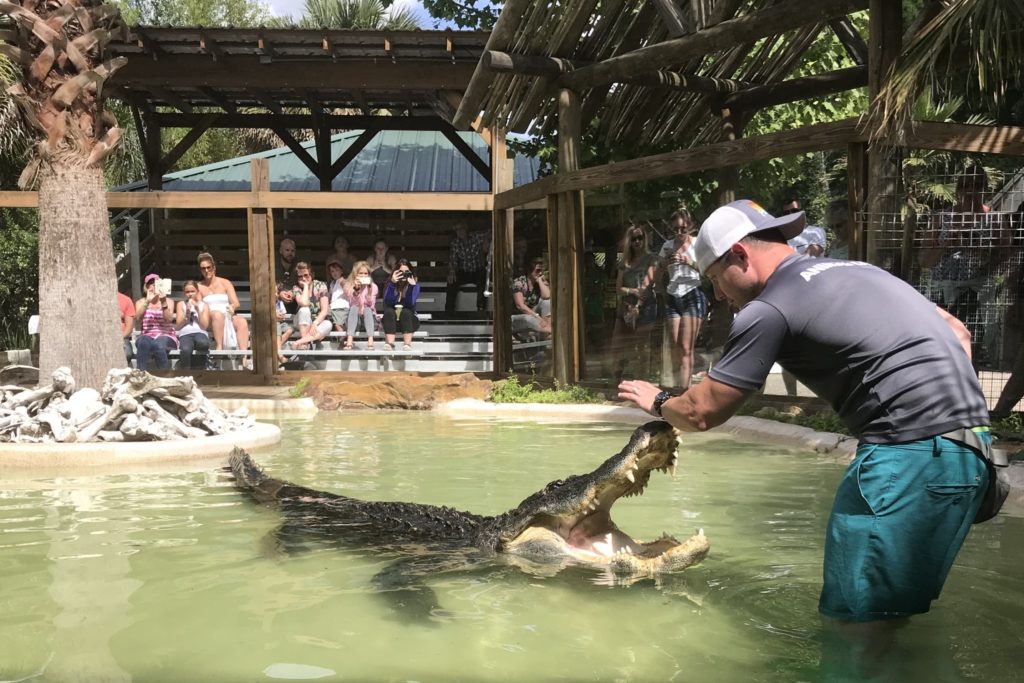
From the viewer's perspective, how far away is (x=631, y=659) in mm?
3346

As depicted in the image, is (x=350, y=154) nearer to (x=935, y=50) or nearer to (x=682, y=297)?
(x=682, y=297)

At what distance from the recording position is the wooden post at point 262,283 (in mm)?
13328

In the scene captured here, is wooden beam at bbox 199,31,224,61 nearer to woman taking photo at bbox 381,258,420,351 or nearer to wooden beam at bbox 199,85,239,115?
wooden beam at bbox 199,85,239,115

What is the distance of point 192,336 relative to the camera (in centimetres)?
1340

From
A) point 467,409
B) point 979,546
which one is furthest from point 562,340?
point 979,546

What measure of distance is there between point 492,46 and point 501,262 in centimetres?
367

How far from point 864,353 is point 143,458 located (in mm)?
5968

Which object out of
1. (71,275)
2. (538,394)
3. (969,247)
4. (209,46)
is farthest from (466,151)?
(969,247)

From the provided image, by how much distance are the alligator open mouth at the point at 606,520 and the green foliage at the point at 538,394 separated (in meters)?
6.36

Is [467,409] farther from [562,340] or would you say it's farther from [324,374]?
[324,374]

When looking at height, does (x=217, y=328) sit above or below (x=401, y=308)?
below

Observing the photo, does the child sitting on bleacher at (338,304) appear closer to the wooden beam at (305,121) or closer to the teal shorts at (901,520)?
the wooden beam at (305,121)

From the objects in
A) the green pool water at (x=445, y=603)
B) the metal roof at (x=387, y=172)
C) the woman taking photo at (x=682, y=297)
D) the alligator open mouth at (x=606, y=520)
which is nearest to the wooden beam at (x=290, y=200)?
the woman taking photo at (x=682, y=297)

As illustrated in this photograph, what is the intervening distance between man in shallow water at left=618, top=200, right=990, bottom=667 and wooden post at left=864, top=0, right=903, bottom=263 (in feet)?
16.2
